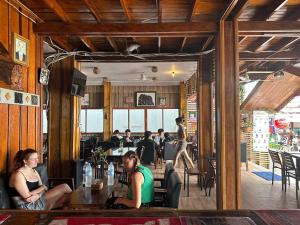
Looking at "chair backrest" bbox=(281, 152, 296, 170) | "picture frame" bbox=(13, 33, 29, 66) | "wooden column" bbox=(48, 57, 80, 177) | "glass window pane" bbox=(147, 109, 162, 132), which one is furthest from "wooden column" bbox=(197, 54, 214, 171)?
"glass window pane" bbox=(147, 109, 162, 132)

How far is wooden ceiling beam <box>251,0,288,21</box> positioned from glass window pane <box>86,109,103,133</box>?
8.58 m

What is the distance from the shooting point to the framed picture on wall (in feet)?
40.0

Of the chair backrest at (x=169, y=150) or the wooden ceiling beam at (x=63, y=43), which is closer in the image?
the wooden ceiling beam at (x=63, y=43)

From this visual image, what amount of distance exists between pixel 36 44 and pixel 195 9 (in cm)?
234

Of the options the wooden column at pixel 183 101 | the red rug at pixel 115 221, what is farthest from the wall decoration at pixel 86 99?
the red rug at pixel 115 221

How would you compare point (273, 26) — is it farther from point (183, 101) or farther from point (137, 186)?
point (183, 101)

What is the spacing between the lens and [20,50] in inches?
152

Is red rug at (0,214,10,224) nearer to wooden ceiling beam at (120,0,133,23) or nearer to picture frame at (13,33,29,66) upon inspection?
picture frame at (13,33,29,66)

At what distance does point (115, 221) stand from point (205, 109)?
5440 mm

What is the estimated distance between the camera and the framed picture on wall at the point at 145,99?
480 inches

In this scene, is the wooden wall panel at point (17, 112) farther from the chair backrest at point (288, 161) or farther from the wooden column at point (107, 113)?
the wooden column at point (107, 113)

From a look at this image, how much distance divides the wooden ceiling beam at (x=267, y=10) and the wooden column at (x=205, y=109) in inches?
84.6

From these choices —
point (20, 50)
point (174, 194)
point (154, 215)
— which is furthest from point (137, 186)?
point (20, 50)

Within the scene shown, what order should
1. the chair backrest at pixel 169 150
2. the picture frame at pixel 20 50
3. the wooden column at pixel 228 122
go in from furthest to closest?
1. the chair backrest at pixel 169 150
2. the wooden column at pixel 228 122
3. the picture frame at pixel 20 50
